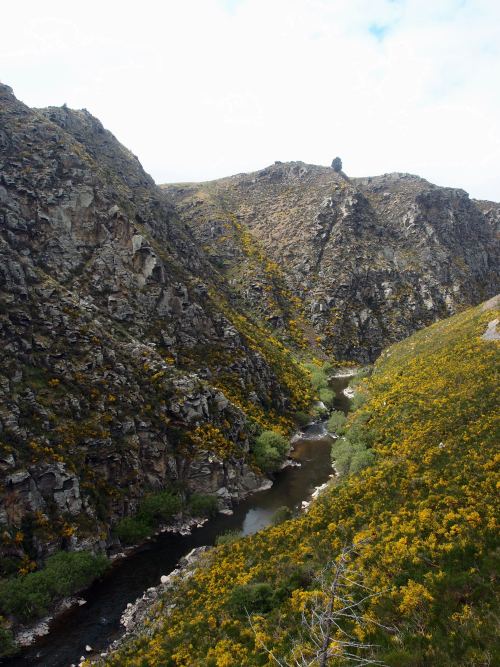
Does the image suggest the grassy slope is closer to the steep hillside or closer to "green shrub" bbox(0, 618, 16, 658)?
"green shrub" bbox(0, 618, 16, 658)

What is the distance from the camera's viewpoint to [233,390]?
76.1m

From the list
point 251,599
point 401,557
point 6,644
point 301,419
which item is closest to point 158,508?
point 6,644

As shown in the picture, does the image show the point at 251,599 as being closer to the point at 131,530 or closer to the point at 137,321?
the point at 131,530

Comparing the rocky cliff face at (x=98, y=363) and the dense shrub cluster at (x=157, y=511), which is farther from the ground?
the rocky cliff face at (x=98, y=363)

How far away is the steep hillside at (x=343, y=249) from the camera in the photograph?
457 feet

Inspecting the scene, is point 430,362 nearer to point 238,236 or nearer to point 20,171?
point 20,171

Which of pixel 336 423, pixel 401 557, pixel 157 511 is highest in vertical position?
pixel 401 557

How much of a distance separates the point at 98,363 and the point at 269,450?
28.3m

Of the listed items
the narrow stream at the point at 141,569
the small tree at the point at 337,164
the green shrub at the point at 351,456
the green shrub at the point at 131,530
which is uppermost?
the small tree at the point at 337,164

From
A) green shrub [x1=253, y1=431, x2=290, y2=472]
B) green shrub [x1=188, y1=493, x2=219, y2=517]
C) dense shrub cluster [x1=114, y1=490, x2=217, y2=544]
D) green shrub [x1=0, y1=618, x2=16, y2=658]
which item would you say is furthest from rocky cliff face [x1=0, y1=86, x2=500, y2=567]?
green shrub [x1=0, y1=618, x2=16, y2=658]

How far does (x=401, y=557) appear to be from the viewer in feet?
79.3

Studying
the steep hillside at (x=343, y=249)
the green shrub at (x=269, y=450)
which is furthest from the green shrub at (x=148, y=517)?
the steep hillside at (x=343, y=249)

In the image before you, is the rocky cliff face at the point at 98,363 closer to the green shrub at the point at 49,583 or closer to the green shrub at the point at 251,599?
the green shrub at the point at 49,583

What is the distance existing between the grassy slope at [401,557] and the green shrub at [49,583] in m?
10.1
